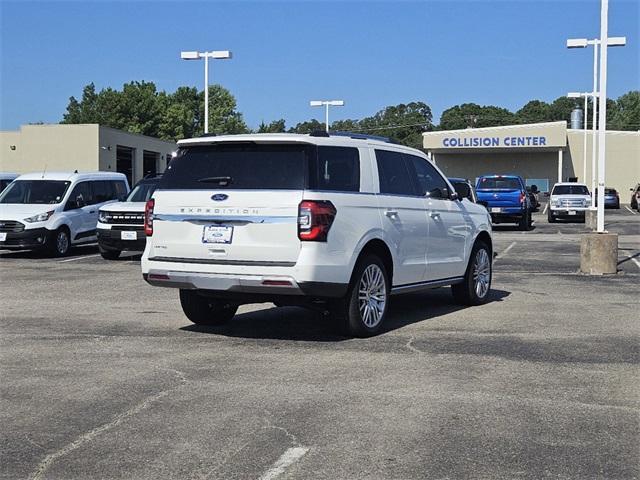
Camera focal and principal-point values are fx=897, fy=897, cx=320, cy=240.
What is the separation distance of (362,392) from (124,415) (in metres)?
1.71

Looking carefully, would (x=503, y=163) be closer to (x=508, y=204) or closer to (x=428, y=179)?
(x=508, y=204)

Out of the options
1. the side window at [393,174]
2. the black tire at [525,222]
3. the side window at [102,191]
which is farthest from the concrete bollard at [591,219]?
the side window at [393,174]

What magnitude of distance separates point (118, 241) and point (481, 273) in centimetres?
861

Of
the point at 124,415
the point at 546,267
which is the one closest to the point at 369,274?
the point at 124,415

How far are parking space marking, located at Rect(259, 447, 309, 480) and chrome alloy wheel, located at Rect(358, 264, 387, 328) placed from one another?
12.3 ft

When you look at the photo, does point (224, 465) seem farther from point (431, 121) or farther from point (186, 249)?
point (431, 121)

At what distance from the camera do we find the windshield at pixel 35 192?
1992 centimetres

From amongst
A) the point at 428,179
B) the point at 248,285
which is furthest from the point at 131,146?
the point at 248,285

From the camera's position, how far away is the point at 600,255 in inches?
613

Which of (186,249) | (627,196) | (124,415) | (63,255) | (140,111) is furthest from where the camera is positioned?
(140,111)

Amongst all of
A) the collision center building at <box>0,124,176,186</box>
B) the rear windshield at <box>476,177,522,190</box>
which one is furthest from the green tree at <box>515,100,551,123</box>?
the rear windshield at <box>476,177,522,190</box>

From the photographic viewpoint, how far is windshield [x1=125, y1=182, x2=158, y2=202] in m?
19.0

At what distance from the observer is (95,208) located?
68.0 ft

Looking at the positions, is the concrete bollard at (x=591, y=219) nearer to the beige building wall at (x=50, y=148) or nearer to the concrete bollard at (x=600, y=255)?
the concrete bollard at (x=600, y=255)
